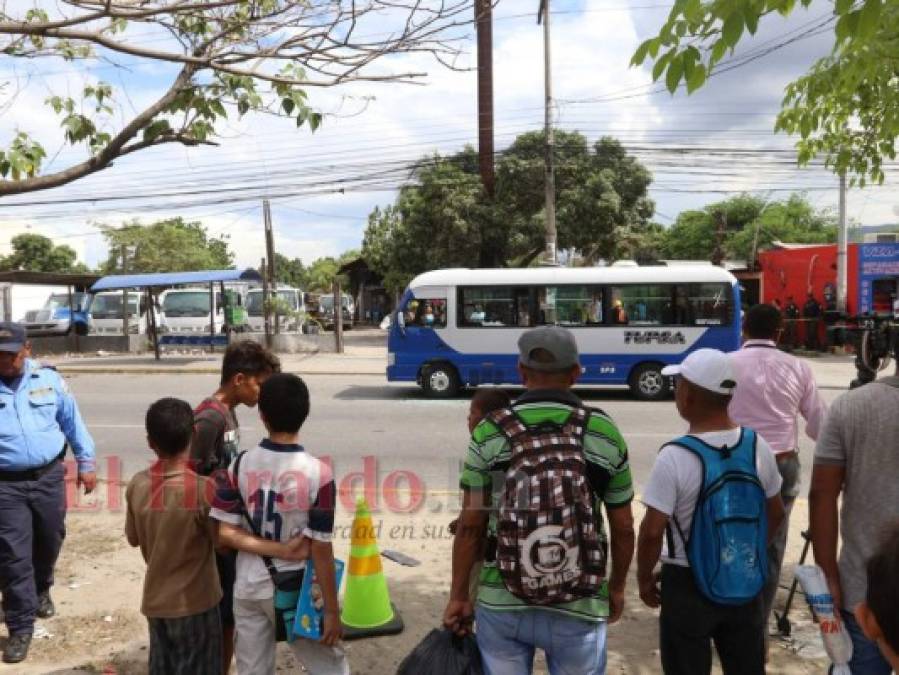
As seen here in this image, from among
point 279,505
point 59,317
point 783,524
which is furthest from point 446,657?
point 59,317

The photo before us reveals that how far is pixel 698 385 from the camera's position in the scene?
2516 millimetres

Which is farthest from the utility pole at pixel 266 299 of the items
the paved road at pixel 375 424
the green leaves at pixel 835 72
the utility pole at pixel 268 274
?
the green leaves at pixel 835 72

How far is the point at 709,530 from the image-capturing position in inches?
94.6

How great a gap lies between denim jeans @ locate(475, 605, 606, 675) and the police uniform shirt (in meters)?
2.64

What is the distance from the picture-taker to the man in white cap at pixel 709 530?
2.40m

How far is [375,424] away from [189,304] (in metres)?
17.1

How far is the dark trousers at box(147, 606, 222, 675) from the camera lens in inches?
115

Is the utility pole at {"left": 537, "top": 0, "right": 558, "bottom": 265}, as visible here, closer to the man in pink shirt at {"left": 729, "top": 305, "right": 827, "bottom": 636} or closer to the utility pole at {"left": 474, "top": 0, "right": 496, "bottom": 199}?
the utility pole at {"left": 474, "top": 0, "right": 496, "bottom": 199}

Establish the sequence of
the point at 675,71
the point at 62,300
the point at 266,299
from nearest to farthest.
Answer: the point at 675,71 < the point at 266,299 < the point at 62,300

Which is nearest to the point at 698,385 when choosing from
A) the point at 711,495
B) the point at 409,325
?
the point at 711,495

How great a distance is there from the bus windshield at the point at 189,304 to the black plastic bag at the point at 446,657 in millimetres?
24617

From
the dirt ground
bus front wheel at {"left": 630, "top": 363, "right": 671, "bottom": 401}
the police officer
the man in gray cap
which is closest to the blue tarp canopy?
bus front wheel at {"left": 630, "top": 363, "right": 671, "bottom": 401}

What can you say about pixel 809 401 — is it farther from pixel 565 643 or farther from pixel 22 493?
pixel 22 493

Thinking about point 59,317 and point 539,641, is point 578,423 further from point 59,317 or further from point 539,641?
point 59,317
